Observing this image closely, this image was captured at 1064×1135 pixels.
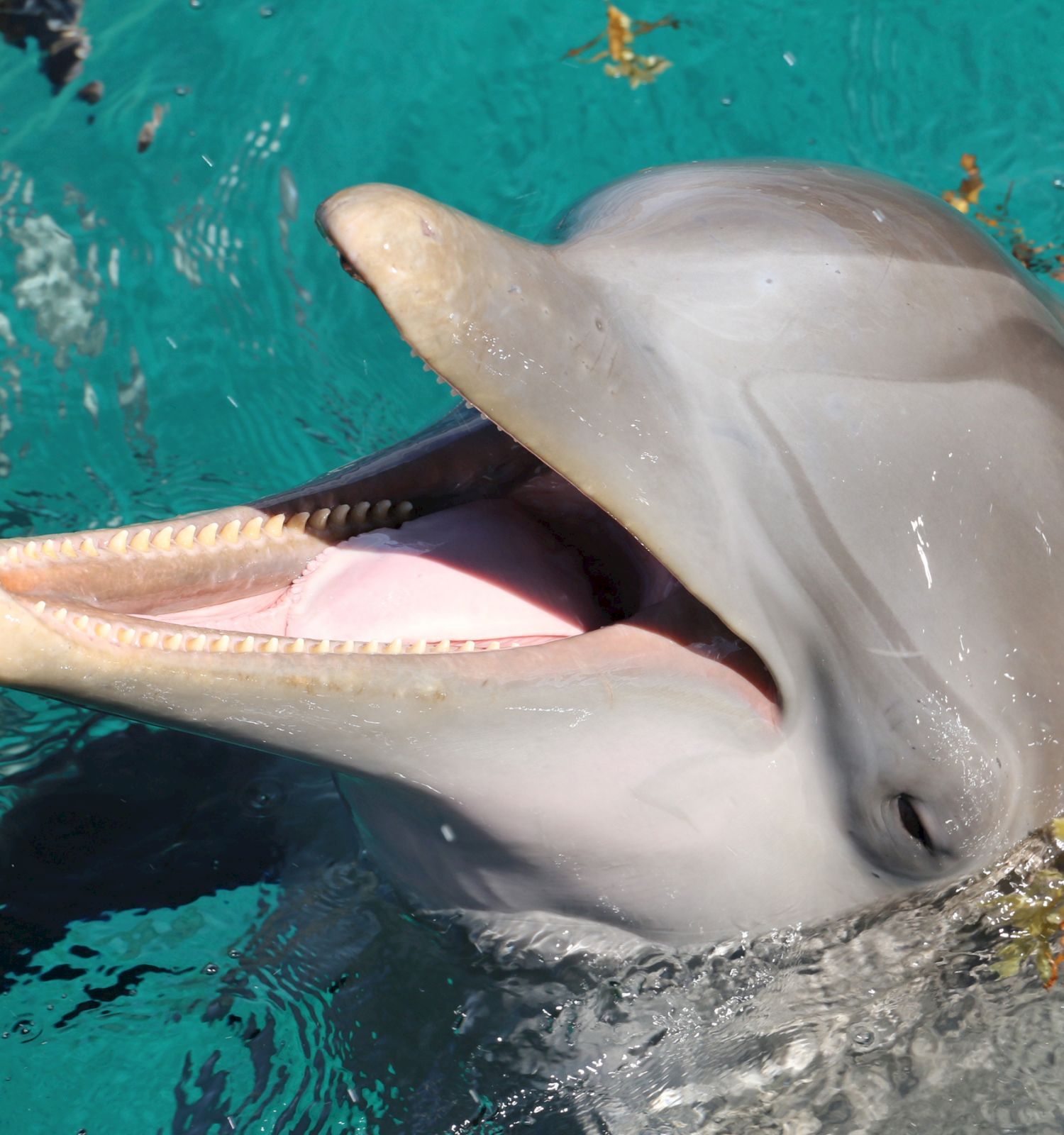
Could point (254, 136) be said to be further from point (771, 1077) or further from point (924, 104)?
point (771, 1077)

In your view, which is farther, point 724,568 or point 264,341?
point 264,341

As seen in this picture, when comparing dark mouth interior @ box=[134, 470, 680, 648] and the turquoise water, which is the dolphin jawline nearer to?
dark mouth interior @ box=[134, 470, 680, 648]

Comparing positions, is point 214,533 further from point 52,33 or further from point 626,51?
point 626,51

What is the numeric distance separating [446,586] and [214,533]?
1.91ft

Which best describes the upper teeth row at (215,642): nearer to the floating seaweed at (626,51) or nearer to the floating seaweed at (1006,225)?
the floating seaweed at (1006,225)

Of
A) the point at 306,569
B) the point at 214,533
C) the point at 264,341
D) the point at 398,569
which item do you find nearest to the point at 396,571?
the point at 398,569

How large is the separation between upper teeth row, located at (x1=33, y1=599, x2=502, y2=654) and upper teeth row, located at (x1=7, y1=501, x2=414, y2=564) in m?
0.28

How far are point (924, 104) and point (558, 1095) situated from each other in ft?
20.8

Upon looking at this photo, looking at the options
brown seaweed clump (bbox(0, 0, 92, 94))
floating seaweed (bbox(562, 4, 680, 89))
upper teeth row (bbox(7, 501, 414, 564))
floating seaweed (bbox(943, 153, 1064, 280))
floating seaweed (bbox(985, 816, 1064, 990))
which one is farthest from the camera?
floating seaweed (bbox(562, 4, 680, 89))

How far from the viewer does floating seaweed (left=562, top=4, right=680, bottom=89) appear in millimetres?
8172

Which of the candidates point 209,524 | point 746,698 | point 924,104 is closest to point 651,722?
point 746,698

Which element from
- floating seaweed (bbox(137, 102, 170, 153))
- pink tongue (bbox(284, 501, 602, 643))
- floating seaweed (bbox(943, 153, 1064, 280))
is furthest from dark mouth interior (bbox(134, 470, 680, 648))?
floating seaweed (bbox(137, 102, 170, 153))

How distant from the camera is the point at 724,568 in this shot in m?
2.93

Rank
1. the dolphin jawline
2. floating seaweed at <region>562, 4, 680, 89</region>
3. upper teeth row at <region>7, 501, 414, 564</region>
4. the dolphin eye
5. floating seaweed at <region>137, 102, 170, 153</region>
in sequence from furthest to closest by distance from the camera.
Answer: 1. floating seaweed at <region>562, 4, 680, 89</region>
2. floating seaweed at <region>137, 102, 170, 153</region>
3. the dolphin eye
4. upper teeth row at <region>7, 501, 414, 564</region>
5. the dolphin jawline
